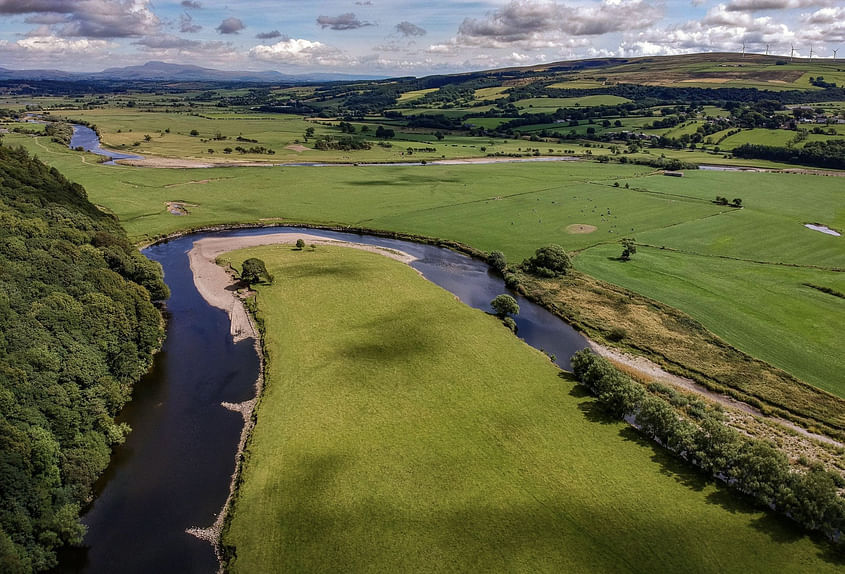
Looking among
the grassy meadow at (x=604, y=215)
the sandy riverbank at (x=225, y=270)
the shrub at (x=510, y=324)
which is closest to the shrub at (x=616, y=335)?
the grassy meadow at (x=604, y=215)

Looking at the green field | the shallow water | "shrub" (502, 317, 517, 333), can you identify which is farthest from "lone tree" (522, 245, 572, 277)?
the shallow water

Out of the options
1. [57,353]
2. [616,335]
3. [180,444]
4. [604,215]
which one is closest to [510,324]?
[616,335]

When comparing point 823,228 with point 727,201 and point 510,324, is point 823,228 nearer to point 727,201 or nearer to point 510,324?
point 727,201

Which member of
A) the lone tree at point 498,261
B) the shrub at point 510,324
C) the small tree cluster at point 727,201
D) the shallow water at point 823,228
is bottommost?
the shrub at point 510,324

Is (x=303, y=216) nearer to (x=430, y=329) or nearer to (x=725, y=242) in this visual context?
(x=430, y=329)

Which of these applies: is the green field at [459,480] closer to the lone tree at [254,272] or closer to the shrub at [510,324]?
the shrub at [510,324]
